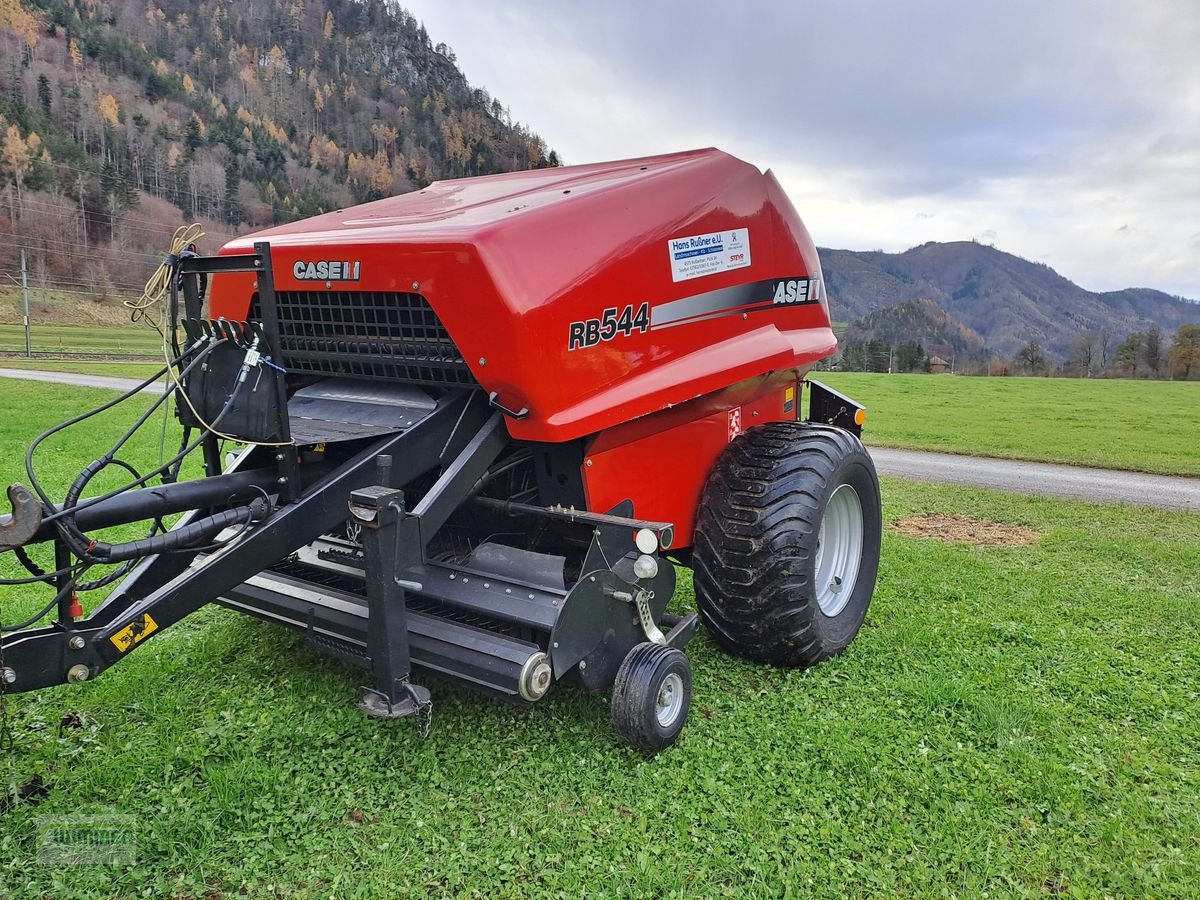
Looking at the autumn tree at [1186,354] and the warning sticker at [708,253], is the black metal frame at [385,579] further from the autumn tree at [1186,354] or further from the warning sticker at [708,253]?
the autumn tree at [1186,354]

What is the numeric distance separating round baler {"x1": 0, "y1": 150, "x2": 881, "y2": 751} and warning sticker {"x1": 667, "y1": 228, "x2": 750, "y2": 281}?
1 centimetres

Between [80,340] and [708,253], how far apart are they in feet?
130

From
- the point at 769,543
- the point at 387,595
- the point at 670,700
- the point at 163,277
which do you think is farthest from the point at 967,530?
the point at 163,277

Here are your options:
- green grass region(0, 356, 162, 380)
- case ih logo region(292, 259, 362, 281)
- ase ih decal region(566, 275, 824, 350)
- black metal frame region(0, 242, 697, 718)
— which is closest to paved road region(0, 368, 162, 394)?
green grass region(0, 356, 162, 380)

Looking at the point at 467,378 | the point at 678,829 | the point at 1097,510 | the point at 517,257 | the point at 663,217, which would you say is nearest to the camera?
the point at 678,829

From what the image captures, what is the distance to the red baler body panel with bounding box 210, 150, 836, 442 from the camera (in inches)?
115

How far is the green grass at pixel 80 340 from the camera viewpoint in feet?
106

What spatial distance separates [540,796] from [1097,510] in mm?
7746

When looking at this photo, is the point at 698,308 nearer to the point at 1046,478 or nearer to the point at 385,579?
the point at 385,579

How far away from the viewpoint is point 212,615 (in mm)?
4488

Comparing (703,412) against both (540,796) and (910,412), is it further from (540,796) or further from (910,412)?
(910,412)

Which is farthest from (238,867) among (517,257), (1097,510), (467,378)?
(1097,510)

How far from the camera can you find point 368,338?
334 centimetres

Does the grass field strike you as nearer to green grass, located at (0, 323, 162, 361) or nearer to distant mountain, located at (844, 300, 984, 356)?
green grass, located at (0, 323, 162, 361)
